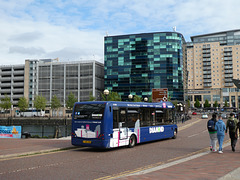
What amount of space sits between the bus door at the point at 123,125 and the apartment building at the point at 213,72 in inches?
5334

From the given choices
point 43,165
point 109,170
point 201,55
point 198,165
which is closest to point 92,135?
point 43,165

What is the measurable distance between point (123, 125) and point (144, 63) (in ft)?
334

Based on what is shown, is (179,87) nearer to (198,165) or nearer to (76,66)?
(76,66)

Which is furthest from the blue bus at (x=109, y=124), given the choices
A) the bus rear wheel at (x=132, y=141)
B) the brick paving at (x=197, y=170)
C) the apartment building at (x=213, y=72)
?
the apartment building at (x=213, y=72)

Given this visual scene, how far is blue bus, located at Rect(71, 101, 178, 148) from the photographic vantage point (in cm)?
1441

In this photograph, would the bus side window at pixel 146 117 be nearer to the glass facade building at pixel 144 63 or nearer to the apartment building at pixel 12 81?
the glass facade building at pixel 144 63

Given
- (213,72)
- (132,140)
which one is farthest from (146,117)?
(213,72)

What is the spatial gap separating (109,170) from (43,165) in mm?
2784

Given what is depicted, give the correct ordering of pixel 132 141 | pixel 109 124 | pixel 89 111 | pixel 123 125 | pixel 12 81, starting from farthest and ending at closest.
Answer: pixel 12 81 < pixel 132 141 < pixel 123 125 < pixel 89 111 < pixel 109 124

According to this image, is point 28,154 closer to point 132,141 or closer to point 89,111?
point 89,111

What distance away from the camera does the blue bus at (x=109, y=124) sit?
47.3ft

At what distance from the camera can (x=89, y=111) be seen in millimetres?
14953

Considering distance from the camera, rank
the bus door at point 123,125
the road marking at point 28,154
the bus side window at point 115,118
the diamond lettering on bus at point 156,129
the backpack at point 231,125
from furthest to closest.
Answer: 1. the diamond lettering on bus at point 156,129
2. the bus door at point 123,125
3. the bus side window at point 115,118
4. the backpack at point 231,125
5. the road marking at point 28,154

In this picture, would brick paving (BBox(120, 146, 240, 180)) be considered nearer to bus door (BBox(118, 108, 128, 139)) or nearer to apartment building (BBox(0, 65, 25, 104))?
bus door (BBox(118, 108, 128, 139))
